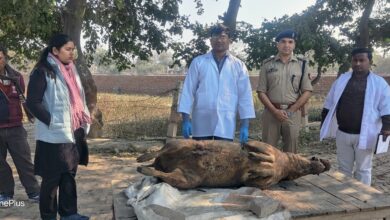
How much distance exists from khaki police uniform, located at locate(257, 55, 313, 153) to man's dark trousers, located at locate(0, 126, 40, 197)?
2.56m

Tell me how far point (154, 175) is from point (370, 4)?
870cm

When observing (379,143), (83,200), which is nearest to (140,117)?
(83,200)

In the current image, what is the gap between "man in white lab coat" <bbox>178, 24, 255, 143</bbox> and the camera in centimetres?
384

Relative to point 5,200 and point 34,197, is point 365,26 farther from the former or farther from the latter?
point 5,200

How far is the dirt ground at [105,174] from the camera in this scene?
445 cm

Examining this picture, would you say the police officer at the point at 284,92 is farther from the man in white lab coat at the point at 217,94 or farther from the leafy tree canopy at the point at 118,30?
the leafy tree canopy at the point at 118,30

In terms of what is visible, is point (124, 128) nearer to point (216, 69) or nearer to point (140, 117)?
point (140, 117)

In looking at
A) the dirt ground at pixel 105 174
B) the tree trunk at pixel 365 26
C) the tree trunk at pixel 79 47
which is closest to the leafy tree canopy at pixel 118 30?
the tree trunk at pixel 79 47

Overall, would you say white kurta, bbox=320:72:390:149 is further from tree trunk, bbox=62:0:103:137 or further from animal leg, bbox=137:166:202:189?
tree trunk, bbox=62:0:103:137

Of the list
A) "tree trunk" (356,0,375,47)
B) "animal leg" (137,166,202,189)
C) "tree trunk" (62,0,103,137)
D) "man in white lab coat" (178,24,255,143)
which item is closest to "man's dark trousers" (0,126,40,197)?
"man in white lab coat" (178,24,255,143)

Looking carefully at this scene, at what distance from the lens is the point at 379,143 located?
3967 millimetres

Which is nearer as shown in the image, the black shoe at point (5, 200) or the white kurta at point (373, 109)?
the white kurta at point (373, 109)

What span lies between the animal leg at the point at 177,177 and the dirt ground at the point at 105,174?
1.30 meters

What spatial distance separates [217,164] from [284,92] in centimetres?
142
